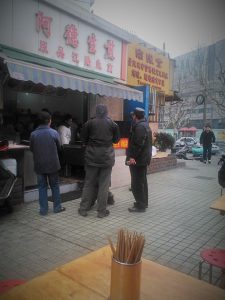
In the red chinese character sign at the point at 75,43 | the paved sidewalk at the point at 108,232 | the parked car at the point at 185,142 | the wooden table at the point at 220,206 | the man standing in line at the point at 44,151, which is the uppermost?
the red chinese character sign at the point at 75,43

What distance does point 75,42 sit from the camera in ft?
32.8

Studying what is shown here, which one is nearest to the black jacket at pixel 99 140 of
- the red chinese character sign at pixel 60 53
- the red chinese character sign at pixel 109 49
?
the red chinese character sign at pixel 60 53

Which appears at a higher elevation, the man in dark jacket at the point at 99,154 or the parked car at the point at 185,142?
the man in dark jacket at the point at 99,154

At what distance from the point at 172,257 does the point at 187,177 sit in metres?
6.71

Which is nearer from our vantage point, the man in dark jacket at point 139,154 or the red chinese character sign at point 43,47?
the man in dark jacket at point 139,154

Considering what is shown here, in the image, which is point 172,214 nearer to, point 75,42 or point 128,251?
point 128,251

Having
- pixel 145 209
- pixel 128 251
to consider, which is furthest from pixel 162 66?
pixel 128 251

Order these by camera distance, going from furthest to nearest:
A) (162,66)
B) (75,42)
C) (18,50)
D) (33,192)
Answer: (162,66), (75,42), (18,50), (33,192)

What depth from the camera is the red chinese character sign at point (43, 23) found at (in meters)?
8.74

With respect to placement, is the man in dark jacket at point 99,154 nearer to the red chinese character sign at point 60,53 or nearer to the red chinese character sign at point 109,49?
the red chinese character sign at point 60,53

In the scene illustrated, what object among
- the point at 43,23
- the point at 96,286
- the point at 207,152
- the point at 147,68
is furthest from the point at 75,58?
the point at 96,286

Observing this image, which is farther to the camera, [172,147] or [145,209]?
[172,147]

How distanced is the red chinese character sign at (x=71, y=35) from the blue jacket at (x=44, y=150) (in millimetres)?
5302

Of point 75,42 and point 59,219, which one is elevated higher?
point 75,42
